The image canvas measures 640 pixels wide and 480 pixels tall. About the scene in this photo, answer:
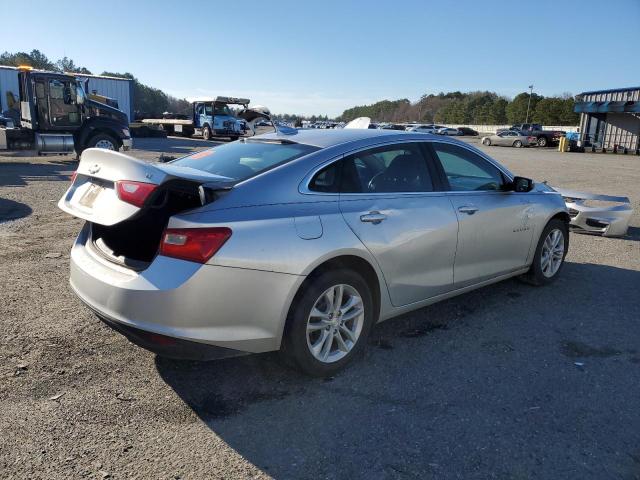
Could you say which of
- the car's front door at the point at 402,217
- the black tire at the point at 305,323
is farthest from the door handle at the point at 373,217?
the black tire at the point at 305,323

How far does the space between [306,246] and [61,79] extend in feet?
55.6

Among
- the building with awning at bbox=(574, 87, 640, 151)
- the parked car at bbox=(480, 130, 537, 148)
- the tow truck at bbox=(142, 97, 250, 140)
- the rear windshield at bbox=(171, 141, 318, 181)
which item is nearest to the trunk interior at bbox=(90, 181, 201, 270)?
the rear windshield at bbox=(171, 141, 318, 181)

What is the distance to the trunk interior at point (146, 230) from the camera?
3.06 metres

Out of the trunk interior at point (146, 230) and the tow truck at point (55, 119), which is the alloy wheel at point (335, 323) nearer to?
the trunk interior at point (146, 230)

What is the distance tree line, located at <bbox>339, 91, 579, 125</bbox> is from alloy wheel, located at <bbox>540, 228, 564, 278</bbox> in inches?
2851

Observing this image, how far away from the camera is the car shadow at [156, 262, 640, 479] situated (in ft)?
8.79

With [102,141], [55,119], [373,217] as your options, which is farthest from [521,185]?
[55,119]

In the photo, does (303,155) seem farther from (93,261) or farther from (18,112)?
(18,112)

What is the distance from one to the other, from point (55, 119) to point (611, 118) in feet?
127

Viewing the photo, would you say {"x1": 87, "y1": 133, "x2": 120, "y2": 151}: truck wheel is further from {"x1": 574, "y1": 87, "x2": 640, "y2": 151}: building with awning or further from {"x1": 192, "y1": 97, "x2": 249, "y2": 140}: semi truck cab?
{"x1": 574, "y1": 87, "x2": 640, "y2": 151}: building with awning

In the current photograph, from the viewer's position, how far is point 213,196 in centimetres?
307

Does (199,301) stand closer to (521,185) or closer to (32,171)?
(521,185)

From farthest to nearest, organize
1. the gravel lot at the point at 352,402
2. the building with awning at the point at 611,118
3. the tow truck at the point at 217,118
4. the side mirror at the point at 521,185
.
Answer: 1. the building with awning at the point at 611,118
2. the tow truck at the point at 217,118
3. the side mirror at the point at 521,185
4. the gravel lot at the point at 352,402

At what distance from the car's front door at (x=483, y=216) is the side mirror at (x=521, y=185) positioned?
63 millimetres
